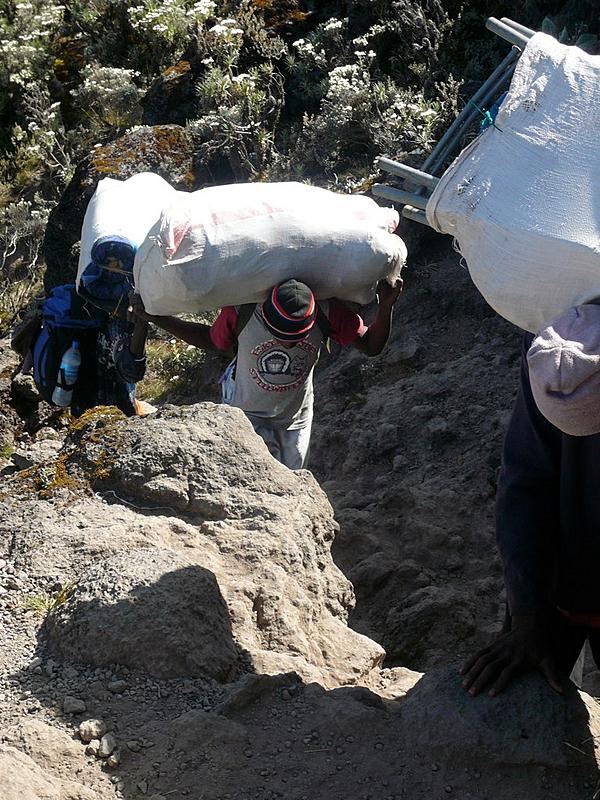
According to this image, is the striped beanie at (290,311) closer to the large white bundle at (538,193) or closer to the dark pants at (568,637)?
the dark pants at (568,637)

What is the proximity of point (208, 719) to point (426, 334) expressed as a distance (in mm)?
4468

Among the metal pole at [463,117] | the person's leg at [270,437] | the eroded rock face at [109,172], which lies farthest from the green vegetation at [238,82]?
the person's leg at [270,437]

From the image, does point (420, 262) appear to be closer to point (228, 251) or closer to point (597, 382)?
point (228, 251)

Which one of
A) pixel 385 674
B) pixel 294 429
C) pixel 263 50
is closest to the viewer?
pixel 385 674

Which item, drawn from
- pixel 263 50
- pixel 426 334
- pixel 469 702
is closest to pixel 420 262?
pixel 426 334

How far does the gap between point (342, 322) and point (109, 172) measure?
4.07m

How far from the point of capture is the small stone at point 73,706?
2789 mm

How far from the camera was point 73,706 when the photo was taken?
2.79 metres

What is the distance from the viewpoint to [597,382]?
2197 millimetres

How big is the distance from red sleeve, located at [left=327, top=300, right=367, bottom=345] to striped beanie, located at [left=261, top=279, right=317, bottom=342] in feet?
1.13

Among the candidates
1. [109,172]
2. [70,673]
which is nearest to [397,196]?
[70,673]

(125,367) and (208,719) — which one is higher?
(208,719)

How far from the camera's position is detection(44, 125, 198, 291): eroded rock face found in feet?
27.1

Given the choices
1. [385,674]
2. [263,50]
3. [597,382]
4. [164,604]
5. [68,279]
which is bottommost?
[68,279]
